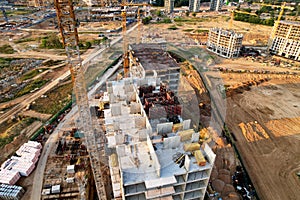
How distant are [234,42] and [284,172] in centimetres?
4416

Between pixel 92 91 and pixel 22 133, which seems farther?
pixel 92 91

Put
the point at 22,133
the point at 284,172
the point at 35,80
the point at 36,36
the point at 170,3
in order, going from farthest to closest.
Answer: the point at 170,3 < the point at 36,36 < the point at 35,80 < the point at 22,133 < the point at 284,172

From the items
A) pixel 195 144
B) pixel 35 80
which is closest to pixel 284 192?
pixel 195 144

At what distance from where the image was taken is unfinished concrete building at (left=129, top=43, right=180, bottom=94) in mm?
37737

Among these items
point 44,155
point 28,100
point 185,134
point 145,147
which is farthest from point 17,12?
point 185,134

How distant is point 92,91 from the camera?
4597 centimetres

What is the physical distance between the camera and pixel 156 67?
127 feet

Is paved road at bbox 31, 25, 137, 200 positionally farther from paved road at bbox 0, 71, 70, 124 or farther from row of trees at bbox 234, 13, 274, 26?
row of trees at bbox 234, 13, 274, 26

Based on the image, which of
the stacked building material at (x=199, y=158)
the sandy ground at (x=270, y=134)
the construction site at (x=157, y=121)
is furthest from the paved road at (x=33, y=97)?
the sandy ground at (x=270, y=134)

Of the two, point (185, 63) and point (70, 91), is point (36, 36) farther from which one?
point (185, 63)

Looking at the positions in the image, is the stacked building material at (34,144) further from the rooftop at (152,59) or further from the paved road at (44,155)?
the rooftop at (152,59)

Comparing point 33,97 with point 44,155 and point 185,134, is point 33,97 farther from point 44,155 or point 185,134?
point 185,134

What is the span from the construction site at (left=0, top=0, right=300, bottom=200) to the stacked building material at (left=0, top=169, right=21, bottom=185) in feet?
0.38

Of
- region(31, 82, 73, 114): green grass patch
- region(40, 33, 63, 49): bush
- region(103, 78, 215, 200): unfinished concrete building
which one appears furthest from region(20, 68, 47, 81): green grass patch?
region(103, 78, 215, 200): unfinished concrete building
